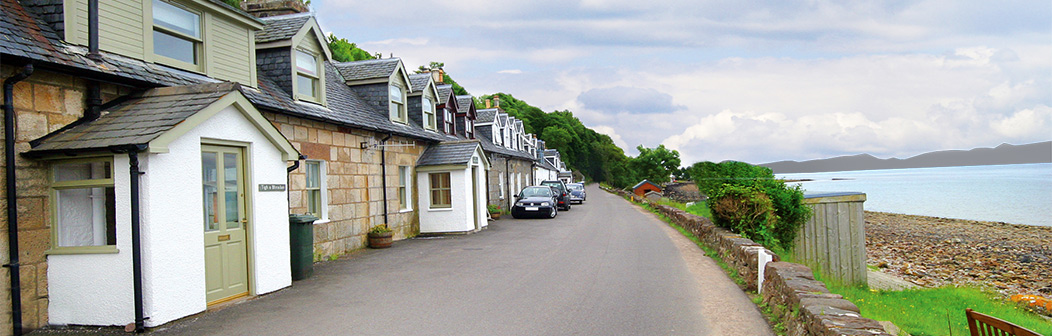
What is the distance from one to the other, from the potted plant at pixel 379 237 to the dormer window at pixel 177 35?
577 centimetres

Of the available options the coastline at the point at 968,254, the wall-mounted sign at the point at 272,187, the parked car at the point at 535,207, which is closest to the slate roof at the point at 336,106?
the wall-mounted sign at the point at 272,187

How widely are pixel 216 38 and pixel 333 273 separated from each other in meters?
4.43

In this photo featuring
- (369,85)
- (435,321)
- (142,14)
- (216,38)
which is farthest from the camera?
(369,85)

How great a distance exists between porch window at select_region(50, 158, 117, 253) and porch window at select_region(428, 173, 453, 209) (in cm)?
1093

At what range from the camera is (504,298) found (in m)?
7.95

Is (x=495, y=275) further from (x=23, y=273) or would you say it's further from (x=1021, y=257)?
(x=1021, y=257)

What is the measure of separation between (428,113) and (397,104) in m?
2.73

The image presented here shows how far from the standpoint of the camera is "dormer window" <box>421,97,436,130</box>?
19381 mm

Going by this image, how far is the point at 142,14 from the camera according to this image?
8.14 meters

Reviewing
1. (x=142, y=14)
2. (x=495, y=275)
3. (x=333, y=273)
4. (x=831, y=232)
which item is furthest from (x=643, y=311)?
(x=142, y=14)

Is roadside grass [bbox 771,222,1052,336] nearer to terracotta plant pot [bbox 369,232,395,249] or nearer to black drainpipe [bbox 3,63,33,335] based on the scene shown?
terracotta plant pot [bbox 369,232,395,249]

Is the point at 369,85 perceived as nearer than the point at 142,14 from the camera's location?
No

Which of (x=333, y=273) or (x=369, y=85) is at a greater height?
(x=369, y=85)

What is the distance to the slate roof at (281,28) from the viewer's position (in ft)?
39.8
